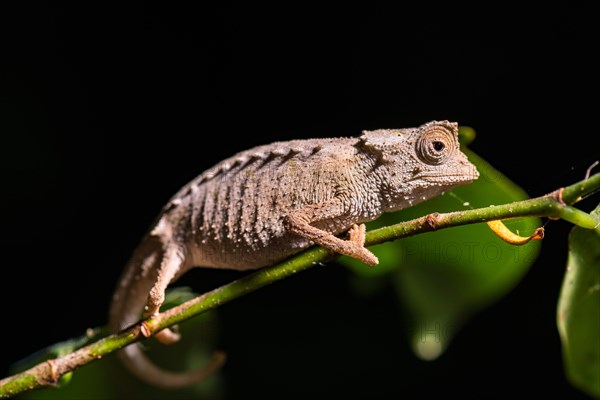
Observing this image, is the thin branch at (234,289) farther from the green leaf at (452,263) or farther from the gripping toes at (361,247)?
the green leaf at (452,263)

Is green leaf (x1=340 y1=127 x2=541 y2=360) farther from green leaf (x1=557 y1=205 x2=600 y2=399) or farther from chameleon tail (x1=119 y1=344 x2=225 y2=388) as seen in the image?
chameleon tail (x1=119 y1=344 x2=225 y2=388)

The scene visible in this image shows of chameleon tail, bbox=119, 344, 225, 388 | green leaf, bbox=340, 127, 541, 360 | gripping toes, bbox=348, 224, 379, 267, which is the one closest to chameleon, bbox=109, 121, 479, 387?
gripping toes, bbox=348, 224, 379, 267

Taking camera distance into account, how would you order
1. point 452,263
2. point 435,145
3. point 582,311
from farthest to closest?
point 452,263 < point 435,145 < point 582,311

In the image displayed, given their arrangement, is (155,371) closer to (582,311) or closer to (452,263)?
(452,263)

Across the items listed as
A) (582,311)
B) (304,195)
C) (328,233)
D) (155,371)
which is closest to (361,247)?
(328,233)

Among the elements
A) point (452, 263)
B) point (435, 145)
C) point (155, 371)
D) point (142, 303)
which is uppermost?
point (435, 145)
